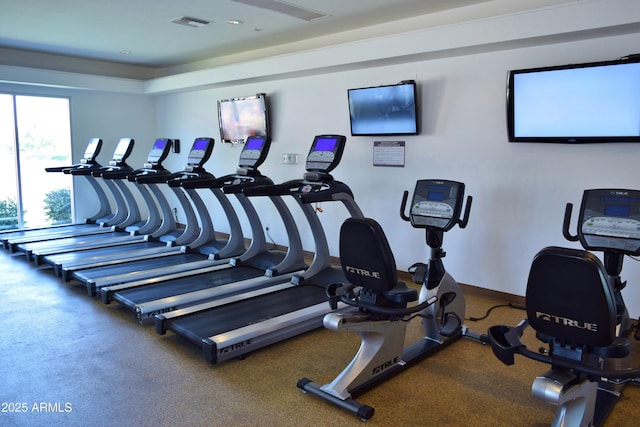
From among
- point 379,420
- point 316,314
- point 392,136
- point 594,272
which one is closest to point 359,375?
point 379,420

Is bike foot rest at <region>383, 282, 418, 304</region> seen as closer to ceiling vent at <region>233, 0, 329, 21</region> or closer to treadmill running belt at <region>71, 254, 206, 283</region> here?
treadmill running belt at <region>71, 254, 206, 283</region>

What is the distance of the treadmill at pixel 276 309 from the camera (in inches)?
135

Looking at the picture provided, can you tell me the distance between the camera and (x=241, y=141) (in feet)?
23.4

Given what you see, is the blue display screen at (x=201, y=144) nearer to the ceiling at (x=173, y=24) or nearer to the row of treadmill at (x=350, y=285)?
the row of treadmill at (x=350, y=285)

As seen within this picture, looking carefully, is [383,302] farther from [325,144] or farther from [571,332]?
[325,144]

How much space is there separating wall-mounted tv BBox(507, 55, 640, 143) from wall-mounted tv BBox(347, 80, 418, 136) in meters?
1.05

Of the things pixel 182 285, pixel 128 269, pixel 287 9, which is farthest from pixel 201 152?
pixel 287 9

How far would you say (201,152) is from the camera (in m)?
5.89

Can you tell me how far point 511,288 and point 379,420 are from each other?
249 centimetres

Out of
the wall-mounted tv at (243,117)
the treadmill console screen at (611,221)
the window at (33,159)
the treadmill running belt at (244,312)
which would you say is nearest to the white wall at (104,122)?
the window at (33,159)

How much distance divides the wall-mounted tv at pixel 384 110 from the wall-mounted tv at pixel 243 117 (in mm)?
1583

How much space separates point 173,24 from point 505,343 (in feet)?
16.2

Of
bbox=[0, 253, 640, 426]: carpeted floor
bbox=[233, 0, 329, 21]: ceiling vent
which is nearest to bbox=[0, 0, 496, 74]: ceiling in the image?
bbox=[233, 0, 329, 21]: ceiling vent

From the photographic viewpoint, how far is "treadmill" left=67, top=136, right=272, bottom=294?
4930mm
